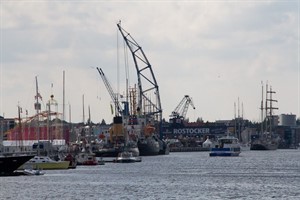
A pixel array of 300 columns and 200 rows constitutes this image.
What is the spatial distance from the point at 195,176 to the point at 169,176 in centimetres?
360

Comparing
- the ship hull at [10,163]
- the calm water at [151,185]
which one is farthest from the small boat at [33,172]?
the ship hull at [10,163]

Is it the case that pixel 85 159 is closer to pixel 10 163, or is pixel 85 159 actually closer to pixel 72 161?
pixel 72 161

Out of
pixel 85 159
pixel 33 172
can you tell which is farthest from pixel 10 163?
pixel 85 159

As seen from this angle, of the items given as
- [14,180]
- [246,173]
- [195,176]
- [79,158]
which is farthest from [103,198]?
[79,158]

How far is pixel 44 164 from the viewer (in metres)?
160

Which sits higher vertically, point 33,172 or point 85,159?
point 85,159

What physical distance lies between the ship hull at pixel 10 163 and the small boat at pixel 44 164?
13176 millimetres

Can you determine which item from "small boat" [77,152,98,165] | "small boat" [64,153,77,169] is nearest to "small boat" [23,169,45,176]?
"small boat" [64,153,77,169]

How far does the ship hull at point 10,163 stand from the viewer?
136 meters

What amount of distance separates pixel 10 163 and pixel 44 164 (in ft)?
73.5

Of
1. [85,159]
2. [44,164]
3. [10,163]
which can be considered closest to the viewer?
[10,163]

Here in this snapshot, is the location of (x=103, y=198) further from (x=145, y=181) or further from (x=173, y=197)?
(x=145, y=181)

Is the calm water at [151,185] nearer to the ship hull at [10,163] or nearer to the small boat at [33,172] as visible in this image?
the small boat at [33,172]

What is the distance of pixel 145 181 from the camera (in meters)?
129
